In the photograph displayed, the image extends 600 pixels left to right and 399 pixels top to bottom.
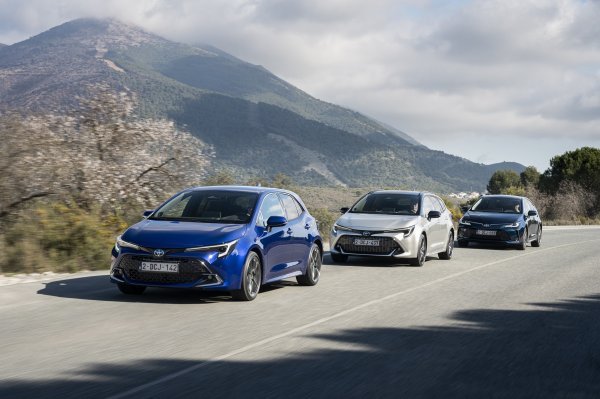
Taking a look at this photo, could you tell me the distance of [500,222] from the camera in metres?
24.0

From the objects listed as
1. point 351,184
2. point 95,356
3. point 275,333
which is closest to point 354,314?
point 275,333

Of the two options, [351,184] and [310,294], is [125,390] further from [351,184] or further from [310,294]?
[351,184]

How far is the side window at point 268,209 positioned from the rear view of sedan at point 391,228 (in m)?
4.82

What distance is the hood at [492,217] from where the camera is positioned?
24031 millimetres

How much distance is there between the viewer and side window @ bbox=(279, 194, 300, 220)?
1273 cm

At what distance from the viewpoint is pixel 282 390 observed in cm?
617

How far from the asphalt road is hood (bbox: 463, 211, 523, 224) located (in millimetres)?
10153

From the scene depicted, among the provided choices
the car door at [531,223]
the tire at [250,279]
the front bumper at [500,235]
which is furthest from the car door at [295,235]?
the car door at [531,223]

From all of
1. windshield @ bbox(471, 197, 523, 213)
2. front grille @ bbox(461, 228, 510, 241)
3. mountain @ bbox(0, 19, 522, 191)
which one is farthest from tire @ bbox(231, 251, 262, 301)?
mountain @ bbox(0, 19, 522, 191)

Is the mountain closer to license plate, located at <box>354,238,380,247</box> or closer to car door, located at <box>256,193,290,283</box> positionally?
license plate, located at <box>354,238,380,247</box>

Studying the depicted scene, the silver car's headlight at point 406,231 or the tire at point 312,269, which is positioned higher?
the silver car's headlight at point 406,231

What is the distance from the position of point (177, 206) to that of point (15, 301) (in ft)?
8.27

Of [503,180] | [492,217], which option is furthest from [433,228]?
[503,180]

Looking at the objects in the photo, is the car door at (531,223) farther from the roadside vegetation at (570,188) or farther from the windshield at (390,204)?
the roadside vegetation at (570,188)
